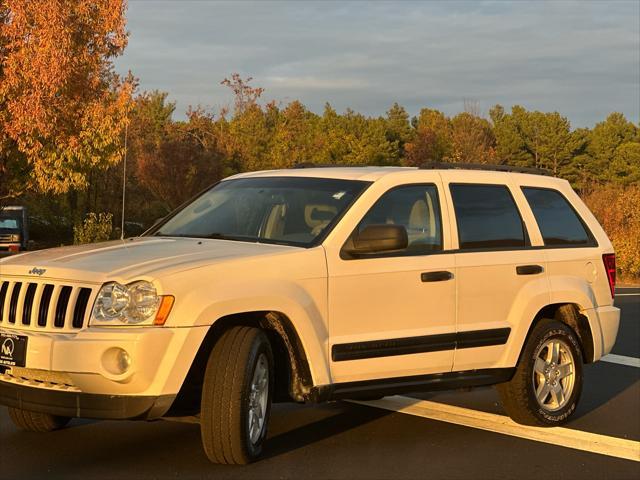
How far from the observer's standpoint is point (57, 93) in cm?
2712

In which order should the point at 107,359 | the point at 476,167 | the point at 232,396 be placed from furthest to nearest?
the point at 476,167 < the point at 232,396 < the point at 107,359

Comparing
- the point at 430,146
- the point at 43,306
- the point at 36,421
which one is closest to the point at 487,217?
the point at 43,306

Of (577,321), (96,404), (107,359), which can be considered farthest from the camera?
(577,321)

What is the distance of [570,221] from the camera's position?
8180 mm

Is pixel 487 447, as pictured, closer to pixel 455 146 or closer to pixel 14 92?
pixel 14 92

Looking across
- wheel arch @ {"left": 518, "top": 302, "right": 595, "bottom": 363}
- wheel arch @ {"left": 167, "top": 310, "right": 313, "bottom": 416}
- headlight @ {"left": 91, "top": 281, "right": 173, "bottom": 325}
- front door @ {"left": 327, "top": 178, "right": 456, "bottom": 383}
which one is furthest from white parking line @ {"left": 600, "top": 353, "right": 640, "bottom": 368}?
headlight @ {"left": 91, "top": 281, "right": 173, "bottom": 325}

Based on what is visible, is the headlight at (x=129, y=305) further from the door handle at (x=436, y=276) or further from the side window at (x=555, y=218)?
the side window at (x=555, y=218)

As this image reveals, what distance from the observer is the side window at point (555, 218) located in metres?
7.89

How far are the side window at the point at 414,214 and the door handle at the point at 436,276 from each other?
164mm

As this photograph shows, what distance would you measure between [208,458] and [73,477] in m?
0.81

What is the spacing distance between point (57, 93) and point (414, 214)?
21.8 metres

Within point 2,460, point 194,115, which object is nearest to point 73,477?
point 2,460

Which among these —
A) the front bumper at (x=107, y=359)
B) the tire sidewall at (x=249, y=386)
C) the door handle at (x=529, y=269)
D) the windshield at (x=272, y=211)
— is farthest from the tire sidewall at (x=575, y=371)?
the front bumper at (x=107, y=359)

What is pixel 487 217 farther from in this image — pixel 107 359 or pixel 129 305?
pixel 107 359
